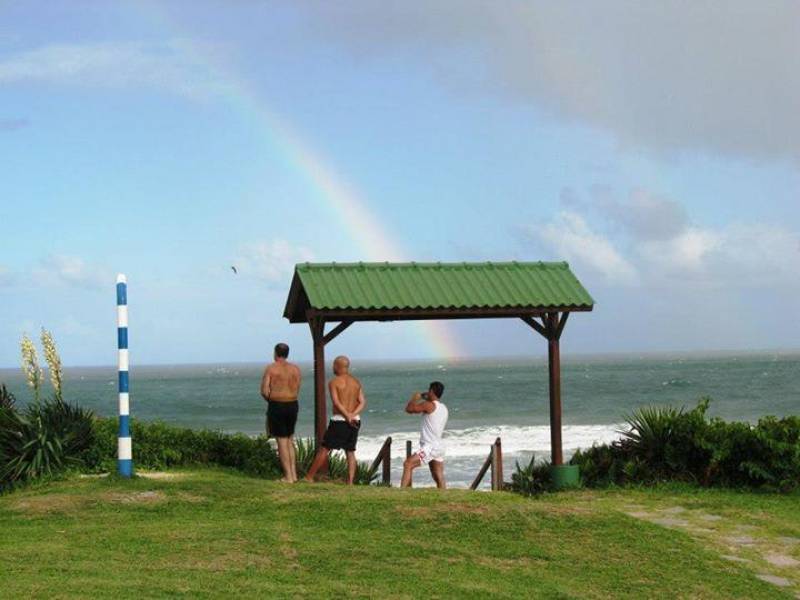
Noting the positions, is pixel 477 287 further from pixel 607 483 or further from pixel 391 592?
pixel 391 592

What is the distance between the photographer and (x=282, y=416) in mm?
14766

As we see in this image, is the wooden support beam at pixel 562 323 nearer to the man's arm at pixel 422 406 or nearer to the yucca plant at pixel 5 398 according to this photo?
the man's arm at pixel 422 406

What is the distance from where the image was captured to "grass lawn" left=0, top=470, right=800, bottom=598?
29.7 feet

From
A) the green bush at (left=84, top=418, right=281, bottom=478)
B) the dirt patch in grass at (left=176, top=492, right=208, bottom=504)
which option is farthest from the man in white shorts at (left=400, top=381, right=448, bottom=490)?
the dirt patch in grass at (left=176, top=492, right=208, bottom=504)

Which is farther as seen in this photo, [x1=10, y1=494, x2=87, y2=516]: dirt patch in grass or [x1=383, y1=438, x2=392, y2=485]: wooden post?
[x1=383, y1=438, x2=392, y2=485]: wooden post

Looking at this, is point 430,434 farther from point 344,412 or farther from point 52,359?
point 52,359

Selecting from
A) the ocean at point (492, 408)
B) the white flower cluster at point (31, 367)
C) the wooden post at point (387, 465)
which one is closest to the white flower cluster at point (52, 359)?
the white flower cluster at point (31, 367)

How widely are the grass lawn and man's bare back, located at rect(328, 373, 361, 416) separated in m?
1.42

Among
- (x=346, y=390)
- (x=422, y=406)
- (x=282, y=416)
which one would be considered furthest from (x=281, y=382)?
(x=422, y=406)

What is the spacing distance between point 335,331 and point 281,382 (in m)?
1.87

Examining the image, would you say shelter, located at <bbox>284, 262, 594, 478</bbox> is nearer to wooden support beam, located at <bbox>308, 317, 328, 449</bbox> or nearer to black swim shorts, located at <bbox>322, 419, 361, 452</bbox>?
wooden support beam, located at <bbox>308, 317, 328, 449</bbox>

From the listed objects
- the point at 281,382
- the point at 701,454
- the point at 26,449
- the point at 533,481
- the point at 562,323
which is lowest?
the point at 533,481

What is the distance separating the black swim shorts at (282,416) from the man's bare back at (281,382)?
7cm

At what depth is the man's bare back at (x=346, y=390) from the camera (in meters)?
14.7
